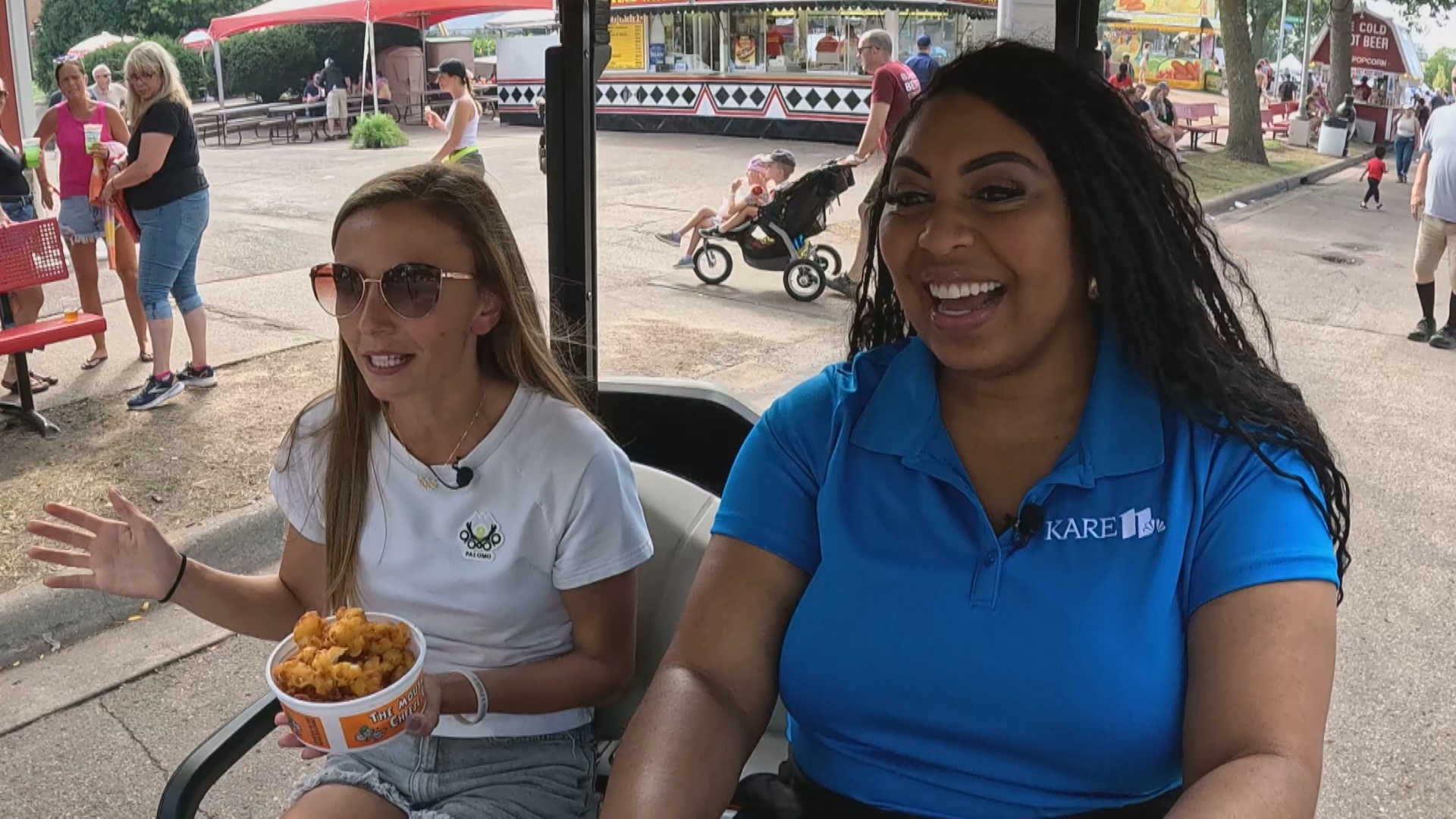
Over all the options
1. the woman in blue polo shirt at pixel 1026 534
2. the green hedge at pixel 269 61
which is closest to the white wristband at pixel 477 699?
the woman in blue polo shirt at pixel 1026 534

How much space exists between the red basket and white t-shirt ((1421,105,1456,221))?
823 cm

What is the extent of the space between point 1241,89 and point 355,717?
21321 millimetres

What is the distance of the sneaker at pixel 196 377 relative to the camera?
6.38 m

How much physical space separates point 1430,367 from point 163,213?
24.8ft

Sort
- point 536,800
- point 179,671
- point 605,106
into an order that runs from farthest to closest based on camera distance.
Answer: point 605,106
point 179,671
point 536,800

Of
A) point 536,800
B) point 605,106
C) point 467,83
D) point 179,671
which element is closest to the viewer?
point 536,800

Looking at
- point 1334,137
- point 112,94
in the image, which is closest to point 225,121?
point 112,94

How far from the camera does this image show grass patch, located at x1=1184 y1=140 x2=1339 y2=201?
1730 centimetres

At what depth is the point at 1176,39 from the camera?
4522cm

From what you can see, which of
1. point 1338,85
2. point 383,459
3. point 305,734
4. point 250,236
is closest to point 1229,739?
point 305,734

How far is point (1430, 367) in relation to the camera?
7785 mm

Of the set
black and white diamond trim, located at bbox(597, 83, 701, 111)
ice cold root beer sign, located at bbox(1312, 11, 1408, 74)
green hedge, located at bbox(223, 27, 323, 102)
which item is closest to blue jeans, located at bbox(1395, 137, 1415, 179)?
ice cold root beer sign, located at bbox(1312, 11, 1408, 74)

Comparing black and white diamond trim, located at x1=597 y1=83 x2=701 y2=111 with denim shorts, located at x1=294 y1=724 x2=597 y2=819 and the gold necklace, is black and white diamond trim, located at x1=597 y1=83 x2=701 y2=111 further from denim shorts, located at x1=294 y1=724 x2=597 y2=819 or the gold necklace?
denim shorts, located at x1=294 y1=724 x2=597 y2=819

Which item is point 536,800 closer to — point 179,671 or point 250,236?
point 179,671
